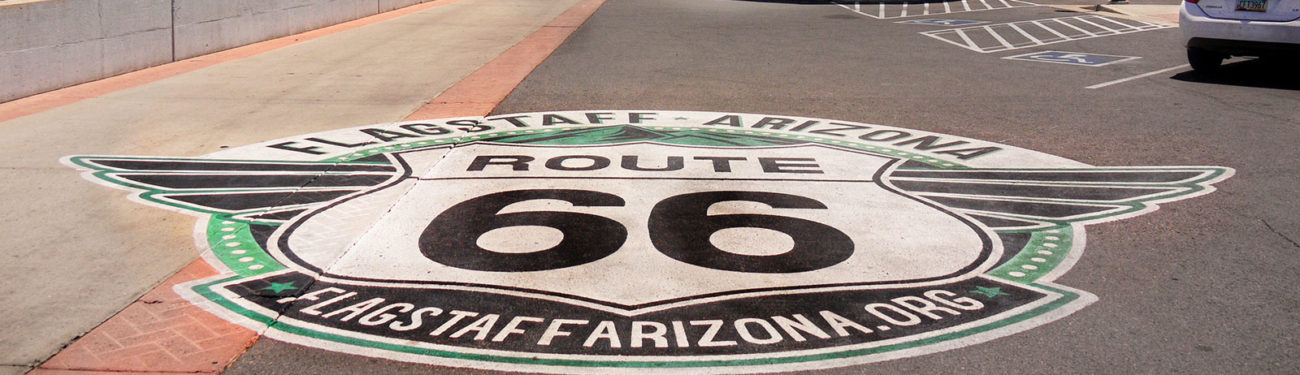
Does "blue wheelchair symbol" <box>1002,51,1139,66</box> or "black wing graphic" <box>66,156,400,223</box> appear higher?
"blue wheelchair symbol" <box>1002,51,1139,66</box>

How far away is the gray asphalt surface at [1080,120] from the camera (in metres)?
4.16

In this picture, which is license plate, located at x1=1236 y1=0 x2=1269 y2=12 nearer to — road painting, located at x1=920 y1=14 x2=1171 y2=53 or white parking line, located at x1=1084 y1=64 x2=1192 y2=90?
white parking line, located at x1=1084 y1=64 x2=1192 y2=90

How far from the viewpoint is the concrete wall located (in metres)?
9.70

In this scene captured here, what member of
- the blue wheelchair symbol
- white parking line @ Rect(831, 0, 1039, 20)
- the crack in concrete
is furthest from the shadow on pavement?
white parking line @ Rect(831, 0, 1039, 20)

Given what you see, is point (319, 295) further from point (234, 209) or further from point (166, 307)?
point (234, 209)

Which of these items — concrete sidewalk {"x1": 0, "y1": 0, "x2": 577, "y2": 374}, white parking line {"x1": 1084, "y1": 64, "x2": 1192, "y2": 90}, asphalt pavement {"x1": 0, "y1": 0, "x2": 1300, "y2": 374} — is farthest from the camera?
white parking line {"x1": 1084, "y1": 64, "x2": 1192, "y2": 90}

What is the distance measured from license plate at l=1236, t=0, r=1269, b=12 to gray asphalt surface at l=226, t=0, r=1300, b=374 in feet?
2.67

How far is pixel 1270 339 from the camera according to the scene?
169 inches

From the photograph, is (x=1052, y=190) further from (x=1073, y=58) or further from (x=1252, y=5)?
(x=1073, y=58)

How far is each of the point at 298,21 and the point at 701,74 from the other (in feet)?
22.8

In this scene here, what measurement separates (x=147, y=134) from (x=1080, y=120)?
7619 millimetres

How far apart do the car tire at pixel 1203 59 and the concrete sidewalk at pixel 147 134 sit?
8.22 meters

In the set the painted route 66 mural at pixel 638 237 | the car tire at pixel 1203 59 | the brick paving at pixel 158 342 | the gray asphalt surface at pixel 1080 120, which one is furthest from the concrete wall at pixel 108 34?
the car tire at pixel 1203 59

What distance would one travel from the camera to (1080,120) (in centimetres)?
932
